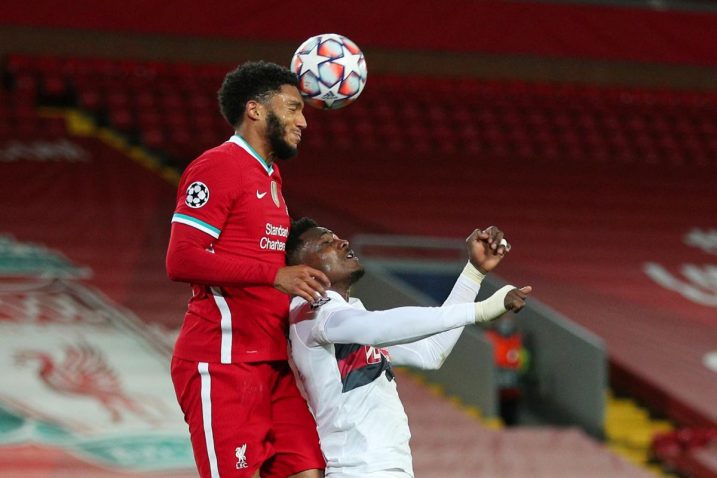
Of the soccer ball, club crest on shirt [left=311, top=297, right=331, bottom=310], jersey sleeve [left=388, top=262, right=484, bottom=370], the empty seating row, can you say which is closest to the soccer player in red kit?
club crest on shirt [left=311, top=297, right=331, bottom=310]

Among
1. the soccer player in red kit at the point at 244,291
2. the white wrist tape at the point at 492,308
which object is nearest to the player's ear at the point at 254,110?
the soccer player in red kit at the point at 244,291

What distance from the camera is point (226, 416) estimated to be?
412 centimetres

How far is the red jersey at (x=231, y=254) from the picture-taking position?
4.03 meters

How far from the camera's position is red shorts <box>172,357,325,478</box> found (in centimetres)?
412

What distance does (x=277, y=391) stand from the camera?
4.32m

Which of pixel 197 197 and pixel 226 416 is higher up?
pixel 197 197

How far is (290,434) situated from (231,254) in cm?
67

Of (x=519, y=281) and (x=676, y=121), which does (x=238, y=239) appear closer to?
(x=519, y=281)

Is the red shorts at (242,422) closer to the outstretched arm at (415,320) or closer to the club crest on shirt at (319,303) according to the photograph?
the club crest on shirt at (319,303)

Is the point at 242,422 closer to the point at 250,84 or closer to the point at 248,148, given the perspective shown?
the point at 248,148


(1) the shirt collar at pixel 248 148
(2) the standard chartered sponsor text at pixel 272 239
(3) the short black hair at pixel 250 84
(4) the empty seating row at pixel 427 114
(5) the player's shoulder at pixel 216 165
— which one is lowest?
(2) the standard chartered sponsor text at pixel 272 239

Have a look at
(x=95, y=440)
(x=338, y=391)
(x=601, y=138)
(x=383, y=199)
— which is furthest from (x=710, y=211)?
(x=338, y=391)

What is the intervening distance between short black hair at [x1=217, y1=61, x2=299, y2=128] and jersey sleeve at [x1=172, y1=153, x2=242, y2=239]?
0.28 metres

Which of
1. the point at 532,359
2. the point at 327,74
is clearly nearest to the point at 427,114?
the point at 532,359
